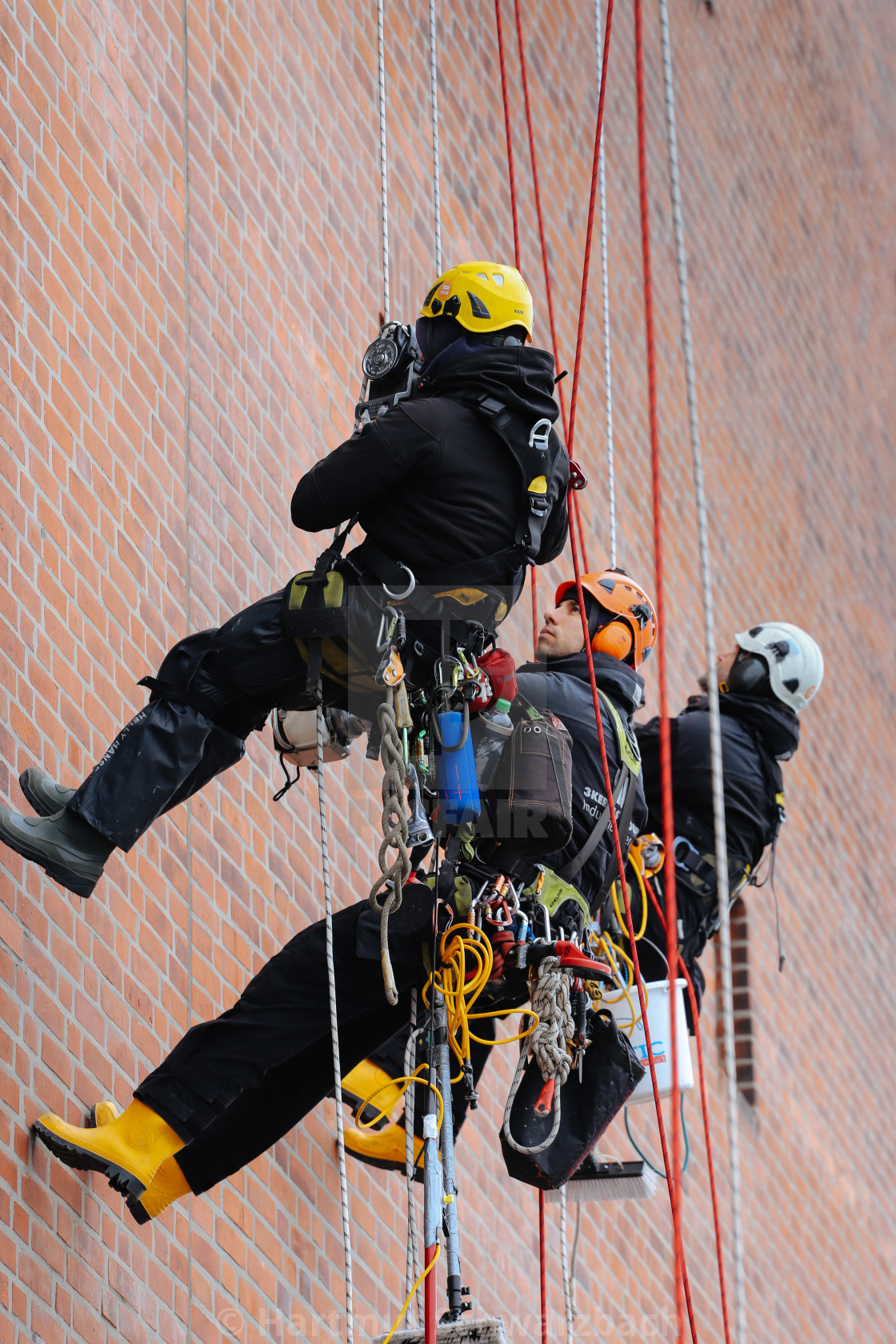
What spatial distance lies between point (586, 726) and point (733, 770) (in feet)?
5.82

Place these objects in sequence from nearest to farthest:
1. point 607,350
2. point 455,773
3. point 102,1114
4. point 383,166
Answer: point 455,773 < point 102,1114 < point 383,166 < point 607,350

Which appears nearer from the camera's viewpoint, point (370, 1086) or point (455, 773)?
point (455, 773)

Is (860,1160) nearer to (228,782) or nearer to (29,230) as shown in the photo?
(228,782)

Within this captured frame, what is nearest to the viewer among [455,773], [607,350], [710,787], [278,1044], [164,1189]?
[455,773]

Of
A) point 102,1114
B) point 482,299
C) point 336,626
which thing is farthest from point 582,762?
point 102,1114

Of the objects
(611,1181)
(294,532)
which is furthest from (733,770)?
(294,532)

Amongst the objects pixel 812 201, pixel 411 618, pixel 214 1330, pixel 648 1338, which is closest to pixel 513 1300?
pixel 648 1338

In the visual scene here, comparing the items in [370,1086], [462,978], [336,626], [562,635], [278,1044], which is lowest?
[370,1086]

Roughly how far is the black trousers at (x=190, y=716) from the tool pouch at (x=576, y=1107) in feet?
3.42

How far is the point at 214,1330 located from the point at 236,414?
2.85 metres

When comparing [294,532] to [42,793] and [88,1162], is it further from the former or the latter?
[88,1162]

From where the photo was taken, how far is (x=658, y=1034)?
5.93 m

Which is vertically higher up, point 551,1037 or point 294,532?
point 294,532

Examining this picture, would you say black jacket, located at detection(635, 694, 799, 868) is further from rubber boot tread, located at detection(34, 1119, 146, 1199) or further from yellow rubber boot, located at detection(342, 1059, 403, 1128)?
rubber boot tread, located at detection(34, 1119, 146, 1199)
